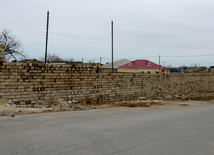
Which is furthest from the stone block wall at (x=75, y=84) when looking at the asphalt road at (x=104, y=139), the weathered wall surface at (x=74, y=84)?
the asphalt road at (x=104, y=139)

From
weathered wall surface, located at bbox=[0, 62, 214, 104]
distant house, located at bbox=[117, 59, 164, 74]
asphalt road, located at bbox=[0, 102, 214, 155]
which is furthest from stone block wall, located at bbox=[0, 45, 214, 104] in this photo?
distant house, located at bbox=[117, 59, 164, 74]

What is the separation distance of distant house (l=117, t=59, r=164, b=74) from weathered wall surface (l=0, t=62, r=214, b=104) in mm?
33380

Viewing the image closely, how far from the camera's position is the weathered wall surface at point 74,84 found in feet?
39.6

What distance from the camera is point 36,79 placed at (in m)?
12.8

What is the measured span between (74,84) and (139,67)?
42.9m

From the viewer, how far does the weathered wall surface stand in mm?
12078

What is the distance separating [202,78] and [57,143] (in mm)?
22672

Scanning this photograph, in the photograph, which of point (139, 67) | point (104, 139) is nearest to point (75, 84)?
point (104, 139)

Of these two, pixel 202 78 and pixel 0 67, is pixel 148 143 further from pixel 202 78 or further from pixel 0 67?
pixel 202 78

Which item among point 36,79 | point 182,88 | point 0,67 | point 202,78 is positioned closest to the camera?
point 0,67

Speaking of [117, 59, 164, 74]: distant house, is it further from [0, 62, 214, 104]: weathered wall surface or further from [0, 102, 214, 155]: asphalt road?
[0, 102, 214, 155]: asphalt road

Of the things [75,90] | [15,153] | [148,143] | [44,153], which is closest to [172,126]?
[148,143]

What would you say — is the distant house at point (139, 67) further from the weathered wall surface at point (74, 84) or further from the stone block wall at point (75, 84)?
the weathered wall surface at point (74, 84)

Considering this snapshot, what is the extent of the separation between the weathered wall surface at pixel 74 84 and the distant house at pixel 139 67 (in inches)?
1314
